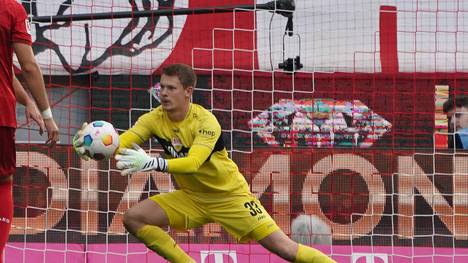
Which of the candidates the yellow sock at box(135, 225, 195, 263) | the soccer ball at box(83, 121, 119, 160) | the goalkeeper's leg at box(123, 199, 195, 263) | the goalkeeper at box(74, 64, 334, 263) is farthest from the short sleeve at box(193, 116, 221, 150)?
the yellow sock at box(135, 225, 195, 263)

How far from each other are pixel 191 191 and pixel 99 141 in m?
1.11

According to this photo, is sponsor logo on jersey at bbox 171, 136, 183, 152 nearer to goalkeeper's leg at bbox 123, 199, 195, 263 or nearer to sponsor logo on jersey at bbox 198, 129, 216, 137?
sponsor logo on jersey at bbox 198, 129, 216, 137

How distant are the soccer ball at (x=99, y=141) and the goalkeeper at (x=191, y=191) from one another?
30 cm

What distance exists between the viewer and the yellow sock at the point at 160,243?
7.89 m

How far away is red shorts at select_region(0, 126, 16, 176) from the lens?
547cm

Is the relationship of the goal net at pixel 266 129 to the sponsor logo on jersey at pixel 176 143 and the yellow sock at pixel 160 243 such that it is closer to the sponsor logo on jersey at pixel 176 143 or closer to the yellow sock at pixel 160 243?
the yellow sock at pixel 160 243

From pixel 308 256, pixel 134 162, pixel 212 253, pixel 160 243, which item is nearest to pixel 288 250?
pixel 308 256

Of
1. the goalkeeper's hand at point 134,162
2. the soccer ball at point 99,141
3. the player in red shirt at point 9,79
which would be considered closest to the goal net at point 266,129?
the soccer ball at point 99,141

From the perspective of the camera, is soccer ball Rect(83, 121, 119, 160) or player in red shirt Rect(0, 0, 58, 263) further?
soccer ball Rect(83, 121, 119, 160)

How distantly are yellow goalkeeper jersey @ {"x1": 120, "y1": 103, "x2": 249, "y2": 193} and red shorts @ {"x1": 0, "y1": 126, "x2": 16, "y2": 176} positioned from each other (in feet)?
6.78

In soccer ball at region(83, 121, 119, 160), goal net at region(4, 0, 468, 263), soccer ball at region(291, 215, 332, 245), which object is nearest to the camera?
soccer ball at region(83, 121, 119, 160)

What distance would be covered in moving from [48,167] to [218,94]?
5.91 feet

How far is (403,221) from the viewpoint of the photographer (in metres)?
9.62

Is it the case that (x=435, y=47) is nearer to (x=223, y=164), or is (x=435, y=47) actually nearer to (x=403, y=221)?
(x=403, y=221)
